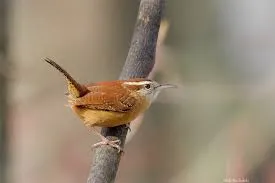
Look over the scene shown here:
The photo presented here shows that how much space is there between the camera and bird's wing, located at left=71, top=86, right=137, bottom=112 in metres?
2.23

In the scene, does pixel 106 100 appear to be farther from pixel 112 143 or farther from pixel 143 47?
pixel 112 143

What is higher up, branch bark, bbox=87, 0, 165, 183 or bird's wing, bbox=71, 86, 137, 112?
branch bark, bbox=87, 0, 165, 183

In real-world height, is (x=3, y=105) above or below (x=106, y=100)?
above

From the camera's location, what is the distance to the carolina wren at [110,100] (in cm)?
221

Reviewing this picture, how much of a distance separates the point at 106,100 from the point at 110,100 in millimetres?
15

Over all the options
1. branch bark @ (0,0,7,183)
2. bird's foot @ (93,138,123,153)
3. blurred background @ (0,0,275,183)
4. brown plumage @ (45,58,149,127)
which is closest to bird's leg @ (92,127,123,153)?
bird's foot @ (93,138,123,153)

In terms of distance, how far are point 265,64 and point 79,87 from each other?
4.83 feet

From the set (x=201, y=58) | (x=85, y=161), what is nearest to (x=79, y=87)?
(x=85, y=161)

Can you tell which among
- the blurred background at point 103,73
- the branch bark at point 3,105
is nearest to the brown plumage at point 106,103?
the branch bark at point 3,105

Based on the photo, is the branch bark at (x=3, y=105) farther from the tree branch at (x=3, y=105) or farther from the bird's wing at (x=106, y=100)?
the bird's wing at (x=106, y=100)

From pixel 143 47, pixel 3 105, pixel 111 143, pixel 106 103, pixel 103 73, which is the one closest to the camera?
pixel 111 143

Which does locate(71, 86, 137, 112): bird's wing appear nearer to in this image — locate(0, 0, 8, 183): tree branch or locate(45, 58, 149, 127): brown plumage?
locate(45, 58, 149, 127): brown plumage

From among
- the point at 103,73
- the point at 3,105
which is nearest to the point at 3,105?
the point at 3,105

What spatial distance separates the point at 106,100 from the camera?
228 cm
